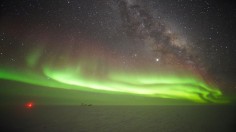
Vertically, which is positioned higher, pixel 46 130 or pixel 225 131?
pixel 225 131

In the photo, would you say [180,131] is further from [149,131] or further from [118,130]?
[118,130]

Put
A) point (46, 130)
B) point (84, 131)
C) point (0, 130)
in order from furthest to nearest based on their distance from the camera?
point (84, 131)
point (46, 130)
point (0, 130)

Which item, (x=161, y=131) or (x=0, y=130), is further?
(x=161, y=131)

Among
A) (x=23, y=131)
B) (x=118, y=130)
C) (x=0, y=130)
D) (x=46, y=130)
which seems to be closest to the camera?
(x=0, y=130)

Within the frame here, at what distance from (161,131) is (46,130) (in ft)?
84.6

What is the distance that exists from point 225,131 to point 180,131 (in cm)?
1078

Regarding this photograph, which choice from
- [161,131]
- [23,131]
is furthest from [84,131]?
[161,131]

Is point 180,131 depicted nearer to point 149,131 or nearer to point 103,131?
point 149,131

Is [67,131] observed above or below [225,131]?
below

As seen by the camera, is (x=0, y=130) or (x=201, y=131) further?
(x=201, y=131)

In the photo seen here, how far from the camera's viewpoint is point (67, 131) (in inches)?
1284

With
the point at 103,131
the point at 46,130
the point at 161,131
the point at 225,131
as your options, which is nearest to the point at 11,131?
the point at 46,130

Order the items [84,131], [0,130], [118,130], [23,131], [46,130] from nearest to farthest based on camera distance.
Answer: [0,130] → [23,131] → [46,130] → [84,131] → [118,130]

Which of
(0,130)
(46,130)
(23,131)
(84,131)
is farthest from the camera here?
(84,131)
